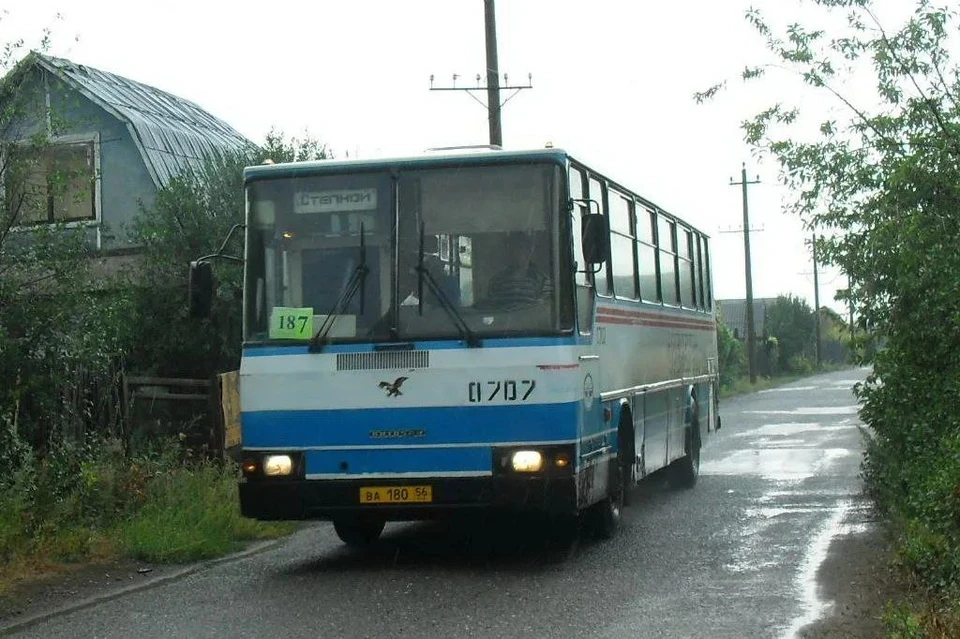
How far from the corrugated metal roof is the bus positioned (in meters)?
16.9

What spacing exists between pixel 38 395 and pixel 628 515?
5652 millimetres

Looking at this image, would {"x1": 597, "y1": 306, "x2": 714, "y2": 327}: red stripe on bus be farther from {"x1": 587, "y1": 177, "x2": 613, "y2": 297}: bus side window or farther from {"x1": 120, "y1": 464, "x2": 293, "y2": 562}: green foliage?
{"x1": 120, "y1": 464, "x2": 293, "y2": 562}: green foliage

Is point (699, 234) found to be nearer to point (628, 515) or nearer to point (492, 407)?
point (628, 515)

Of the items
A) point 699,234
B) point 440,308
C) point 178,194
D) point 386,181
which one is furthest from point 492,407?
point 178,194

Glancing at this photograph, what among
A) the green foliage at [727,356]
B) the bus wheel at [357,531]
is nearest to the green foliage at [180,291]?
the bus wheel at [357,531]

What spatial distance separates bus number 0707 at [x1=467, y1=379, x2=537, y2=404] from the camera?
11141 millimetres

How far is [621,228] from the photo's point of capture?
14.3 m

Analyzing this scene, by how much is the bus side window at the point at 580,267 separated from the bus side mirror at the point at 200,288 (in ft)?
9.09

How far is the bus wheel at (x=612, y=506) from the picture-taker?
42.0ft

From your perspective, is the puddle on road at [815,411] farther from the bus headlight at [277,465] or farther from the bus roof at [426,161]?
the bus headlight at [277,465]

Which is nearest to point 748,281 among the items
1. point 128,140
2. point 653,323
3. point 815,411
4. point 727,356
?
point 727,356

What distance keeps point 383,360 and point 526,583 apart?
6.29 feet

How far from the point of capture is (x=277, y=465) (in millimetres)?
11406

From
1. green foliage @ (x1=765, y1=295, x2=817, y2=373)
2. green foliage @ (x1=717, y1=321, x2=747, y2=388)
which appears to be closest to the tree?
green foliage @ (x1=717, y1=321, x2=747, y2=388)
